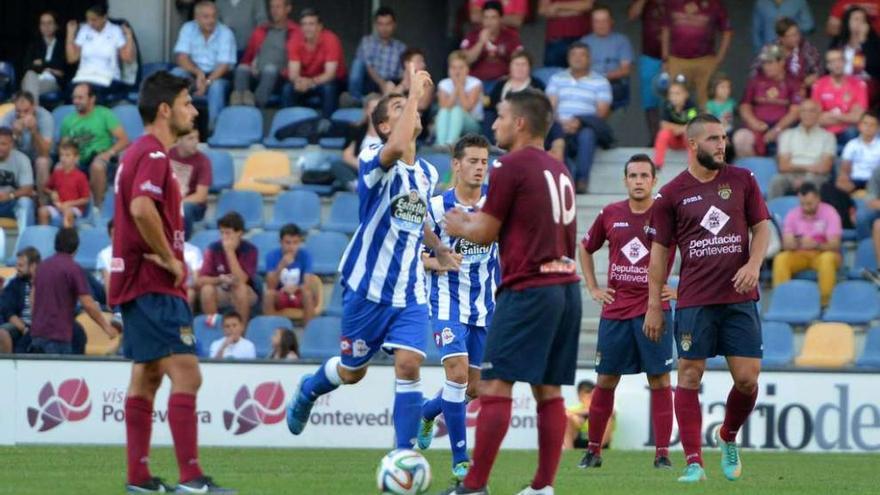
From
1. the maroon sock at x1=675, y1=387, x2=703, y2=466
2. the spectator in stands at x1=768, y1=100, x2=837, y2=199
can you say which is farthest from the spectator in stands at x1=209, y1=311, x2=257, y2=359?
the maroon sock at x1=675, y1=387, x2=703, y2=466

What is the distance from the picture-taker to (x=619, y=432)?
17.0 metres

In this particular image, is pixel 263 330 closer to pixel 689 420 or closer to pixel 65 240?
pixel 65 240

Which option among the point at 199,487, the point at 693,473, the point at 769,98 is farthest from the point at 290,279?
the point at 199,487

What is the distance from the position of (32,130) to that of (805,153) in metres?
9.28

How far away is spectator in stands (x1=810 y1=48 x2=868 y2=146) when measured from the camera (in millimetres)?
20953

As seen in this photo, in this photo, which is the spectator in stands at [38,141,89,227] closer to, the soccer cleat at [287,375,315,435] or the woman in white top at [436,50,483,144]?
the woman in white top at [436,50,483,144]

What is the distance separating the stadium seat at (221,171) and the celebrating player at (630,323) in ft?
29.0

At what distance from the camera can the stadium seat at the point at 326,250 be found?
789 inches

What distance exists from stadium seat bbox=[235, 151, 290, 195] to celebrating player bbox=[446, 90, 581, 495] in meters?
12.5

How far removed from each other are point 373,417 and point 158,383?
7731 mm

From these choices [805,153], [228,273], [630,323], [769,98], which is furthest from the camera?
[769,98]

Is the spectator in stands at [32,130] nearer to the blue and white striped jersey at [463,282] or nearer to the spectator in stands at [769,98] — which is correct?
the spectator in stands at [769,98]

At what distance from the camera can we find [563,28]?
22.6 m

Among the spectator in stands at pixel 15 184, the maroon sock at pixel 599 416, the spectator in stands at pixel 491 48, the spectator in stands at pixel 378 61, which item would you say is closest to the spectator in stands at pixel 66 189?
the spectator in stands at pixel 15 184
